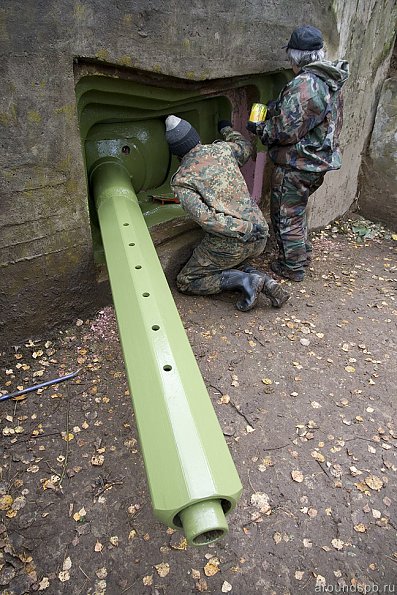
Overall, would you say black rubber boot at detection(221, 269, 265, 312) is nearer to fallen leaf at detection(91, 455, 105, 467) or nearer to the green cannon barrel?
the green cannon barrel

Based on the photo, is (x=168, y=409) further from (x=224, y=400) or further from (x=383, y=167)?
(x=383, y=167)

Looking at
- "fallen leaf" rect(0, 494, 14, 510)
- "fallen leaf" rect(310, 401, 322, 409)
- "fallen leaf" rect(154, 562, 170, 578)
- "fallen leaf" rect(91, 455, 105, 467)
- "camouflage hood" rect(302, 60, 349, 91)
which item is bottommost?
"fallen leaf" rect(154, 562, 170, 578)

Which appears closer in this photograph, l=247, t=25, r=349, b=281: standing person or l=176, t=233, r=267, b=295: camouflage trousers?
l=247, t=25, r=349, b=281: standing person

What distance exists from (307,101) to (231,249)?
4.11 ft

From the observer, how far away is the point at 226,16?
3.25m

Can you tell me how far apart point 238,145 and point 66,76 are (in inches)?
59.4

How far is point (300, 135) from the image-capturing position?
3707 millimetres

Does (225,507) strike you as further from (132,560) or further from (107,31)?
(107,31)

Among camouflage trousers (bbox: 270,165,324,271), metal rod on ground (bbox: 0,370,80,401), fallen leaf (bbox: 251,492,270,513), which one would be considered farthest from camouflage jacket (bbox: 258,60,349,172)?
fallen leaf (bbox: 251,492,270,513)

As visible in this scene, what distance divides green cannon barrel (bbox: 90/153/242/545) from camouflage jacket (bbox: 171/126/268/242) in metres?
Answer: 1.00

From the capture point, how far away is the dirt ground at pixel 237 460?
7.09ft

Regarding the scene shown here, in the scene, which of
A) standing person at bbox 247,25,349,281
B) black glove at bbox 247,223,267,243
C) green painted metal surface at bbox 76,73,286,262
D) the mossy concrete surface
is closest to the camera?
green painted metal surface at bbox 76,73,286,262

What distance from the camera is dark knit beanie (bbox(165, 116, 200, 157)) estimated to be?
11.1 feet

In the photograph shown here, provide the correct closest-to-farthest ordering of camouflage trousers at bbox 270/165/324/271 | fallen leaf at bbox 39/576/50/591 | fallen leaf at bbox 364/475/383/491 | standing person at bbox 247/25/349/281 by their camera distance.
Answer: fallen leaf at bbox 39/576/50/591 < fallen leaf at bbox 364/475/383/491 < standing person at bbox 247/25/349/281 < camouflage trousers at bbox 270/165/324/271
